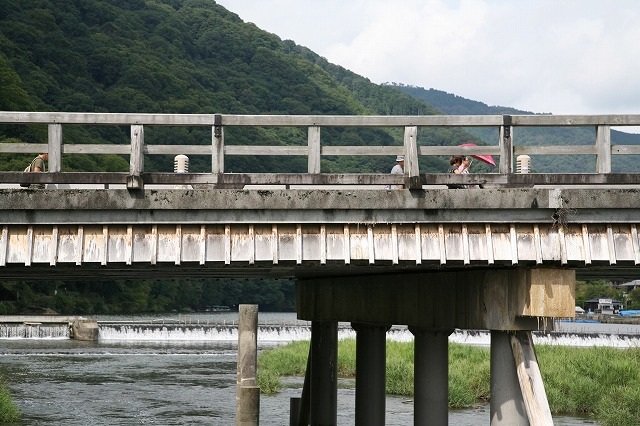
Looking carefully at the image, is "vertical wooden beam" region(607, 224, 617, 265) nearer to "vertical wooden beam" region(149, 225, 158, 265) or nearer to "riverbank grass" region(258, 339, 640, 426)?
"vertical wooden beam" region(149, 225, 158, 265)

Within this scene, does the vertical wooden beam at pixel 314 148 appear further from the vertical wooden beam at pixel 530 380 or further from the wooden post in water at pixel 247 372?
the wooden post in water at pixel 247 372

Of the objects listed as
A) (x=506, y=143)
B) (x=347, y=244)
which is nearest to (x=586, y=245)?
(x=506, y=143)

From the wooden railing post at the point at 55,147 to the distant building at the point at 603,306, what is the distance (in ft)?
443

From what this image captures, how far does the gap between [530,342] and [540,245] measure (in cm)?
148

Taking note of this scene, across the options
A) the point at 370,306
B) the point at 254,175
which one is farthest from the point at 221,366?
the point at 254,175

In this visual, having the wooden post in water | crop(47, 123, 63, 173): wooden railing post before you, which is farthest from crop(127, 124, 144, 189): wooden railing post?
the wooden post in water

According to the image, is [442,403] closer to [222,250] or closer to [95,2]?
[222,250]

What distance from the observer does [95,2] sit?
621ft

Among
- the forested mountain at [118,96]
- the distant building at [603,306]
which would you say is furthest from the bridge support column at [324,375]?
the distant building at [603,306]

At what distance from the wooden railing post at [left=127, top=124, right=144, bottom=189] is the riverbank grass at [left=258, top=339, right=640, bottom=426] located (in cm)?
2122

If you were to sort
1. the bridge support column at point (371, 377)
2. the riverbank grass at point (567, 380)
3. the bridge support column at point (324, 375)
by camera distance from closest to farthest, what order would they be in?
1. the bridge support column at point (371, 377)
2. the bridge support column at point (324, 375)
3. the riverbank grass at point (567, 380)

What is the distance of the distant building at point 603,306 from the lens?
5812 inches

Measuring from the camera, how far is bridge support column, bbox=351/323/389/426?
975 inches

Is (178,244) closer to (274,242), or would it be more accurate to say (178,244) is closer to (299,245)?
(274,242)
